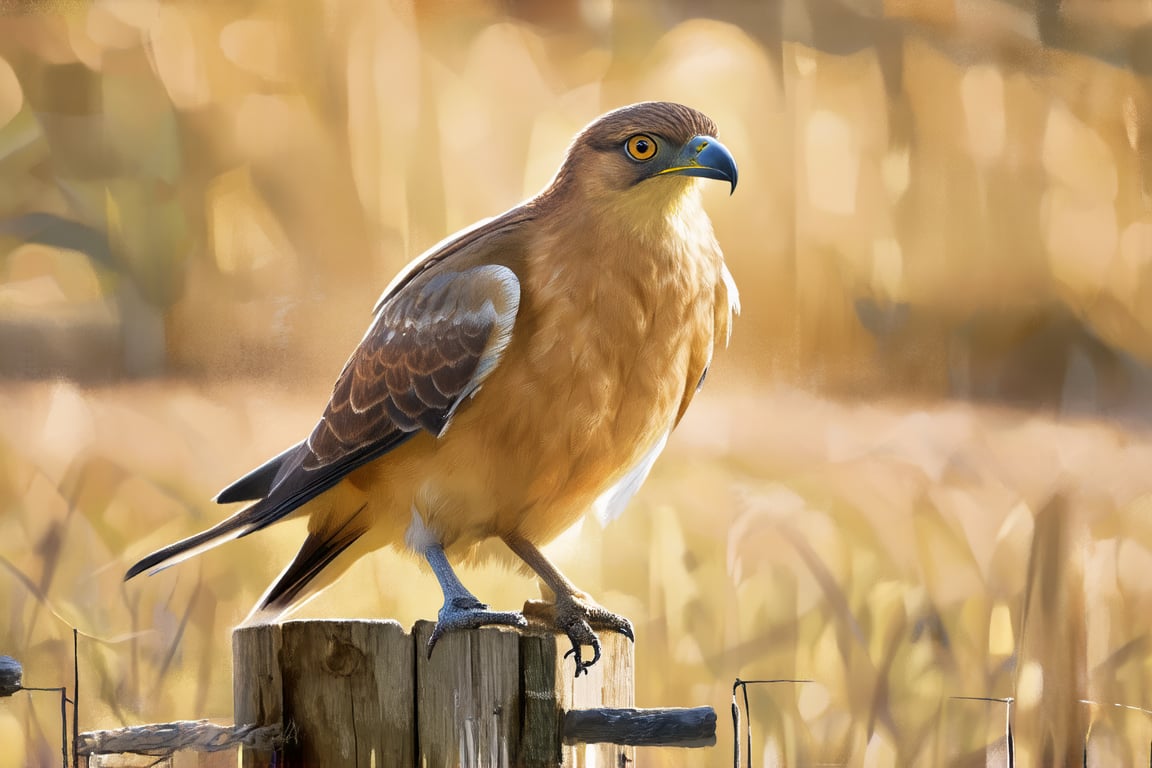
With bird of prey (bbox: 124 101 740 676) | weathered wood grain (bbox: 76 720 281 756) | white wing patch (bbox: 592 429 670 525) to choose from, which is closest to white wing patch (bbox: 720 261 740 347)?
bird of prey (bbox: 124 101 740 676)

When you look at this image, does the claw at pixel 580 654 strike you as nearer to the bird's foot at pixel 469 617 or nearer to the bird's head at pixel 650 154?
the bird's foot at pixel 469 617

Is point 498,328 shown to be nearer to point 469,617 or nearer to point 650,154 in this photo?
point 650,154

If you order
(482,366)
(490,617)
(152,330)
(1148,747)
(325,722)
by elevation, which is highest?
(152,330)

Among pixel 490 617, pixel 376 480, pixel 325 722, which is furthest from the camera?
pixel 376 480

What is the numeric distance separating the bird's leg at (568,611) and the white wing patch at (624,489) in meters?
0.23

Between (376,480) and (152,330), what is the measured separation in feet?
4.79

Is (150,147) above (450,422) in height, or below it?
above

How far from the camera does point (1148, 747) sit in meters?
3.64

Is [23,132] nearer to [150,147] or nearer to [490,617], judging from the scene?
[150,147]

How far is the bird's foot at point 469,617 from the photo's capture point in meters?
2.24

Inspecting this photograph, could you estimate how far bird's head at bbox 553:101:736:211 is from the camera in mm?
2680

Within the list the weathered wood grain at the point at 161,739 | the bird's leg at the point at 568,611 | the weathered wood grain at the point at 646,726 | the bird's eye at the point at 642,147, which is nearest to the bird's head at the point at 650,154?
the bird's eye at the point at 642,147

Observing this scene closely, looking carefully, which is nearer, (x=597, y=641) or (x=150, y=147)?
(x=597, y=641)

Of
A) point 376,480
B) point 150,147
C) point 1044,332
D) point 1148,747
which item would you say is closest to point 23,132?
point 150,147
